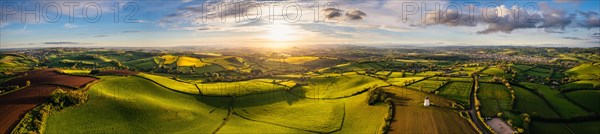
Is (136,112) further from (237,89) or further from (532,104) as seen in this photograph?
(532,104)

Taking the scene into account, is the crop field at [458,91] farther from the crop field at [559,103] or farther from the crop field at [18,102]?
the crop field at [18,102]

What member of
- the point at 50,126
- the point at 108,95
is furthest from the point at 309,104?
the point at 50,126

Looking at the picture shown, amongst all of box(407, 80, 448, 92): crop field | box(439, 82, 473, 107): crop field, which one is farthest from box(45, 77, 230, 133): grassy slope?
box(439, 82, 473, 107): crop field

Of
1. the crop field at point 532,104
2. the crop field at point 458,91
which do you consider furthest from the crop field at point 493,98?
the crop field at point 458,91

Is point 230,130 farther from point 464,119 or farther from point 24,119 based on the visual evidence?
point 464,119

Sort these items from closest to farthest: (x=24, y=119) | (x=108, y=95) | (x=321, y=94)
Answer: (x=24, y=119)
(x=108, y=95)
(x=321, y=94)

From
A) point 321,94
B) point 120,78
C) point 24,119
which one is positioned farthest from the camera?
point 321,94

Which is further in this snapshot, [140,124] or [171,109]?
[171,109]

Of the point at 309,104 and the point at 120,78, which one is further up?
the point at 120,78
